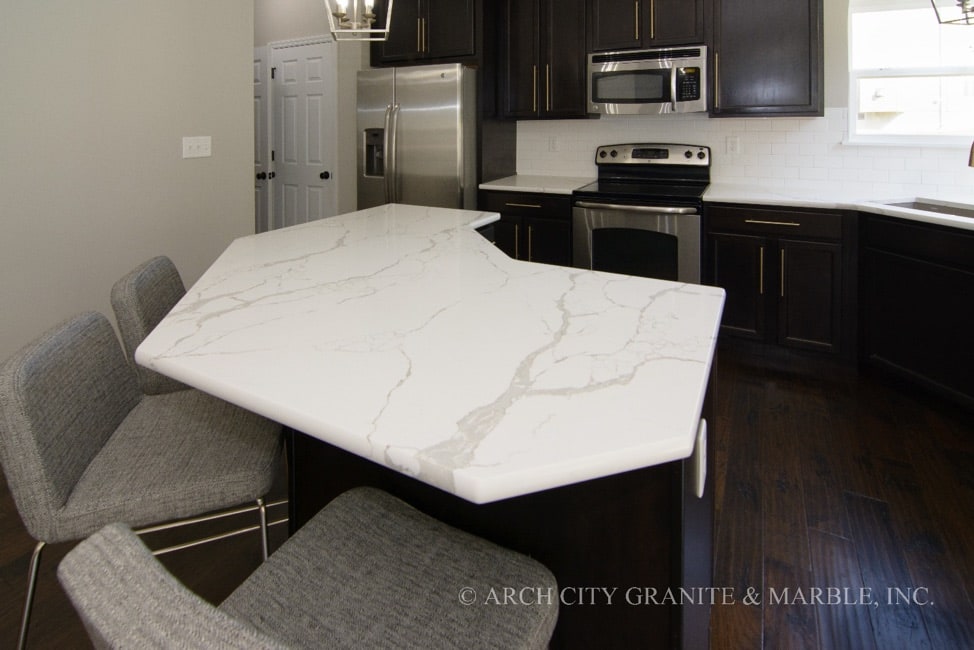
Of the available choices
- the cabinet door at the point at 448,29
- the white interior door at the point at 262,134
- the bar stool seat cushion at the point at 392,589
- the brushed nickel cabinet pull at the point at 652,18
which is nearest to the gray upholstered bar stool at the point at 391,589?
the bar stool seat cushion at the point at 392,589

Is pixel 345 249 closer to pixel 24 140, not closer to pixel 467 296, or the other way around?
pixel 467 296

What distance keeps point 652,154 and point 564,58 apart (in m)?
0.85

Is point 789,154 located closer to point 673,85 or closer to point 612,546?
point 673,85

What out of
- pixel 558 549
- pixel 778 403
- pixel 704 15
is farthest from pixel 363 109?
pixel 558 549

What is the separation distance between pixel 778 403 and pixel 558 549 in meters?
2.49

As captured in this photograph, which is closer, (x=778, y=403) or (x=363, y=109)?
(x=778, y=403)

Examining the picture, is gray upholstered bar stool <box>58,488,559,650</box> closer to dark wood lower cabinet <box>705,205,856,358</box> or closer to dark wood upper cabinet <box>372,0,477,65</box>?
dark wood lower cabinet <box>705,205,856,358</box>

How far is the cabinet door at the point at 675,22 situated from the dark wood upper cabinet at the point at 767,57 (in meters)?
0.11

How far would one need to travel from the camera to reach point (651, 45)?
13.3 ft

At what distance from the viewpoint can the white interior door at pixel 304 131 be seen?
5.21 metres

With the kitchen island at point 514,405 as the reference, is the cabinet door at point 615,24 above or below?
above

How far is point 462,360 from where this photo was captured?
1.11 meters

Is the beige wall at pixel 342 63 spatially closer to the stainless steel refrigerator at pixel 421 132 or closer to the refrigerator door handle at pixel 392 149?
the stainless steel refrigerator at pixel 421 132

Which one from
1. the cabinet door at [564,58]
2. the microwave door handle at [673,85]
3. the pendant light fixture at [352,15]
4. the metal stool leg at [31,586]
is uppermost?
the cabinet door at [564,58]
